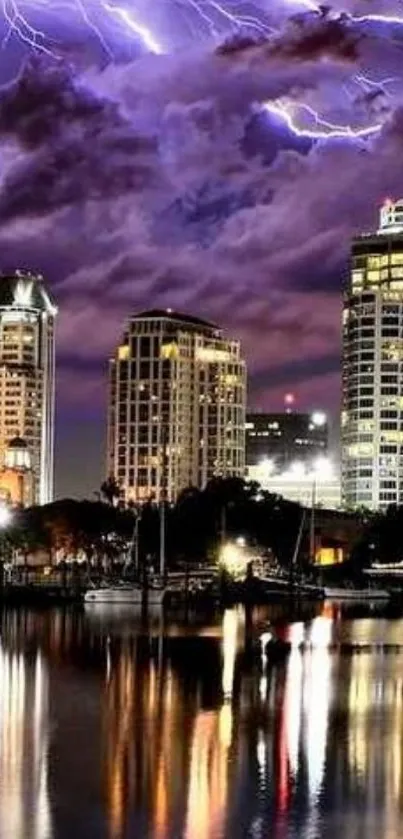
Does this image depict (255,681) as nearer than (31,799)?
No

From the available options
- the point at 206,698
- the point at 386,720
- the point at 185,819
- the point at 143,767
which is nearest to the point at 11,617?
the point at 206,698

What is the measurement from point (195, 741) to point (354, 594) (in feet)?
312

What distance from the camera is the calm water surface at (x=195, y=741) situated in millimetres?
36281

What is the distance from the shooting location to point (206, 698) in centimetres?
5772

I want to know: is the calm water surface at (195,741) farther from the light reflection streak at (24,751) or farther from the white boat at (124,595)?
the white boat at (124,595)

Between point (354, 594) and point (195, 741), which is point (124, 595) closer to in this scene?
point (354, 594)

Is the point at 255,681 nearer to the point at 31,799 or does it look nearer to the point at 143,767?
the point at 143,767

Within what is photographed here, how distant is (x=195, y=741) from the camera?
1850 inches

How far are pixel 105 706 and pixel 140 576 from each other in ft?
257

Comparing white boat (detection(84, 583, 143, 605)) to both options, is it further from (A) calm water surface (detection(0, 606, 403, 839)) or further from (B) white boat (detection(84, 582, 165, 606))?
(A) calm water surface (detection(0, 606, 403, 839))

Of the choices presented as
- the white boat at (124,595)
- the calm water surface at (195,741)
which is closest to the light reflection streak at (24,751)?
the calm water surface at (195,741)

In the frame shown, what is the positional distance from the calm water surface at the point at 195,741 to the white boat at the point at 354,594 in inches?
2315

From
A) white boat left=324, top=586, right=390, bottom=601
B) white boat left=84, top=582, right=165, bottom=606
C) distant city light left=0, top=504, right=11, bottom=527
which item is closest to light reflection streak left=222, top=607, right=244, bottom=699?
white boat left=84, top=582, right=165, bottom=606

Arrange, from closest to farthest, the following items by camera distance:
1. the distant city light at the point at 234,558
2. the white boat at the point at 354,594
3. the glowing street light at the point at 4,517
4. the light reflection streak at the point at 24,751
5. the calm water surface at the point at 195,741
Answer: the light reflection streak at the point at 24,751 → the calm water surface at the point at 195,741 → the glowing street light at the point at 4,517 → the white boat at the point at 354,594 → the distant city light at the point at 234,558
